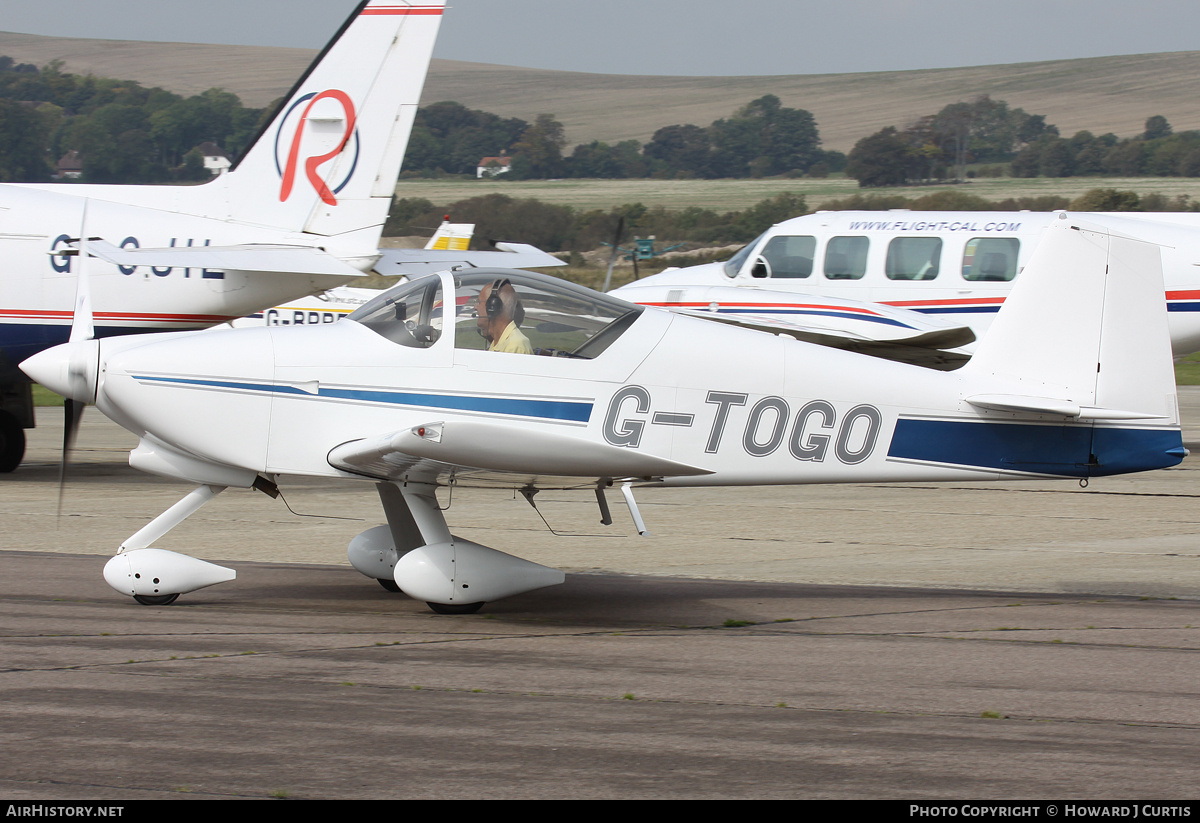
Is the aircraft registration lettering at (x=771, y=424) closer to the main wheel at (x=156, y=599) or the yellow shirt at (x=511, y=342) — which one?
the yellow shirt at (x=511, y=342)

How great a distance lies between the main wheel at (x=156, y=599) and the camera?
24.3 feet

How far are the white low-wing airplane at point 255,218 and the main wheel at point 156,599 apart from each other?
6344mm

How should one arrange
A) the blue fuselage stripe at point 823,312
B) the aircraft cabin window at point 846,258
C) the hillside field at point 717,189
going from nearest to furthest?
the blue fuselage stripe at point 823,312, the aircraft cabin window at point 846,258, the hillside field at point 717,189

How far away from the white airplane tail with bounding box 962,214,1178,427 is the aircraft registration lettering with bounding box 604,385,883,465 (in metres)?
0.76

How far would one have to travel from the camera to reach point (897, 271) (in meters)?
17.5

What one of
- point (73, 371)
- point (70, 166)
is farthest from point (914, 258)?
point (70, 166)

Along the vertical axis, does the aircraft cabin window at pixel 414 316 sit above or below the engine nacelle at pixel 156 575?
above

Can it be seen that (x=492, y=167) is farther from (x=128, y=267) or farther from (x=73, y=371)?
(x=73, y=371)

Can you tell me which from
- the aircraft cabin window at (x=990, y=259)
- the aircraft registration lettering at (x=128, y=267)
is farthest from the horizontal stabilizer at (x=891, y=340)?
the aircraft registration lettering at (x=128, y=267)

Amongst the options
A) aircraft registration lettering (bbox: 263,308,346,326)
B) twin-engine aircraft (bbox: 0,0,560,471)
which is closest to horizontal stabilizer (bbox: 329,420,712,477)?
twin-engine aircraft (bbox: 0,0,560,471)

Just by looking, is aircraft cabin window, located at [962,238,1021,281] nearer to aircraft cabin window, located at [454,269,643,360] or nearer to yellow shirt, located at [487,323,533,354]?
aircraft cabin window, located at [454,269,643,360]

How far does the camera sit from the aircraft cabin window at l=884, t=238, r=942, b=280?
17359 mm

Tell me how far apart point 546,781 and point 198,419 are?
371 cm

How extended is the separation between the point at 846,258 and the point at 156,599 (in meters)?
12.3
